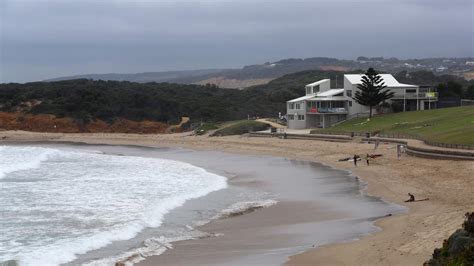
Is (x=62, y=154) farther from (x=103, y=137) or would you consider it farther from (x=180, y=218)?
(x=180, y=218)

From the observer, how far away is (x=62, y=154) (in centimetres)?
4091

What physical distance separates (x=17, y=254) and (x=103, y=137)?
45285 mm

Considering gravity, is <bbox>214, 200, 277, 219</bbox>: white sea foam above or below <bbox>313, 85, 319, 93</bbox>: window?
below

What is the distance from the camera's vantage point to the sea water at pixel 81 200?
546 inches

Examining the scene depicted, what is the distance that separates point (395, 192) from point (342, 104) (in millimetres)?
31388

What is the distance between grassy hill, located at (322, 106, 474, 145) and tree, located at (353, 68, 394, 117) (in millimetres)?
1196

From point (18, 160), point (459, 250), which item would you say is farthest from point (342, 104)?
point (459, 250)

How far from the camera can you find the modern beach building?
161 feet

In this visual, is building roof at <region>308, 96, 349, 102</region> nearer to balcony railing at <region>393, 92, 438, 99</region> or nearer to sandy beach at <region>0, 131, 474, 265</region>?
balcony railing at <region>393, 92, 438, 99</region>

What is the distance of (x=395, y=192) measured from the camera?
20000mm

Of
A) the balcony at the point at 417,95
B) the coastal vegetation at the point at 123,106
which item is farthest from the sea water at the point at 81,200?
the coastal vegetation at the point at 123,106

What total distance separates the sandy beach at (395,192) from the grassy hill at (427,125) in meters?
2.31

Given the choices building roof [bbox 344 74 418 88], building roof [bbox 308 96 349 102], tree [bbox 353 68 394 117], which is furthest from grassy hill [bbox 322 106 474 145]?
building roof [bbox 344 74 418 88]

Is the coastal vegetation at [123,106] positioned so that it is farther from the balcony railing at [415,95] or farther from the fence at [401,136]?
the fence at [401,136]
